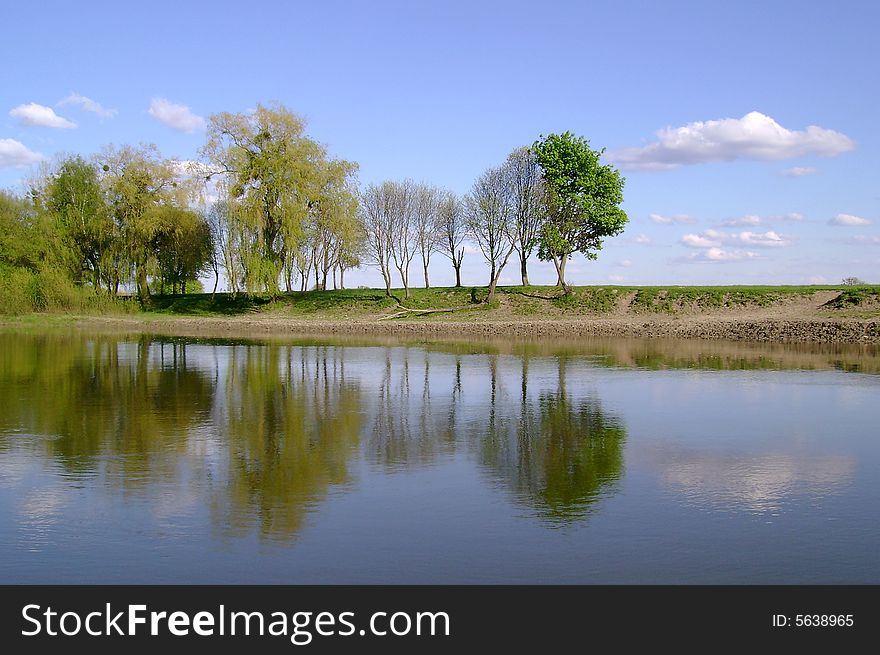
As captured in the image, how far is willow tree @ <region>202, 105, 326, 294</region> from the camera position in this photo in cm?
5694

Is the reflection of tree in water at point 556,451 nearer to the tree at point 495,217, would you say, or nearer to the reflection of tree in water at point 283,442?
the reflection of tree in water at point 283,442

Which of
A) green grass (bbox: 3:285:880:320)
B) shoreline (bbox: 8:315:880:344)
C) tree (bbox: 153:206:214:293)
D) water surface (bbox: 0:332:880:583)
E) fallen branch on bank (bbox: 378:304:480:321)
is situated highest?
tree (bbox: 153:206:214:293)

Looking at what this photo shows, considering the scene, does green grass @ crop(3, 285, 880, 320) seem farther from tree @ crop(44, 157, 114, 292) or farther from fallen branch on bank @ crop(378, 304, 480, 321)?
tree @ crop(44, 157, 114, 292)

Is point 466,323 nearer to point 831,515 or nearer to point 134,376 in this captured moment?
point 134,376

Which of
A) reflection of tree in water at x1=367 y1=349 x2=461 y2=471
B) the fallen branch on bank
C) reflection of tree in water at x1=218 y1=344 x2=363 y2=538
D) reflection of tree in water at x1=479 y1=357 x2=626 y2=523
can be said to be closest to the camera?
reflection of tree in water at x1=218 y1=344 x2=363 y2=538

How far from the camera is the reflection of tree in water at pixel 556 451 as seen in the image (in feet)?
34.2

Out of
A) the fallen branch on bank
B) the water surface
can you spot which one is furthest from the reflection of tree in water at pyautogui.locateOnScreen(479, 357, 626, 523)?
the fallen branch on bank

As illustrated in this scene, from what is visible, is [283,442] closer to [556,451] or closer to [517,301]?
[556,451]

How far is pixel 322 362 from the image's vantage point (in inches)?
1106

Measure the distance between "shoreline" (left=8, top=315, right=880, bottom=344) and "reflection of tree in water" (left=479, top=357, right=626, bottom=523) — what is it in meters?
24.5

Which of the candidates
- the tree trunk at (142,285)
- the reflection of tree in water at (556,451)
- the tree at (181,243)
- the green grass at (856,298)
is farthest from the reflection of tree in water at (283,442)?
the tree trunk at (142,285)

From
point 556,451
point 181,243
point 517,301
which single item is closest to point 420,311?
point 517,301

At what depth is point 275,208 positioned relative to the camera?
2260 inches

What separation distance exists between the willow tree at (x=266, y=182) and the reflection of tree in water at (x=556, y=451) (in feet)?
134
